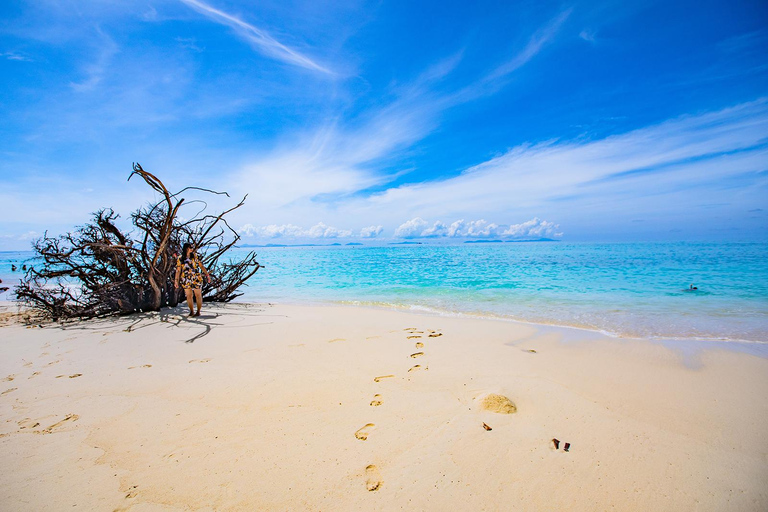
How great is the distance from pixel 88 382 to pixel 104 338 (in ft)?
7.98

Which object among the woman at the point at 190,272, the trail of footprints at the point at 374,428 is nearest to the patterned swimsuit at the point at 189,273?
the woman at the point at 190,272

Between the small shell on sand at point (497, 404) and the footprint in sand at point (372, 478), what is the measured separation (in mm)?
1296

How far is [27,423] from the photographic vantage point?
2.60 metres

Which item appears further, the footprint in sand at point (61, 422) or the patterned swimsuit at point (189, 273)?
the patterned swimsuit at point (189, 273)

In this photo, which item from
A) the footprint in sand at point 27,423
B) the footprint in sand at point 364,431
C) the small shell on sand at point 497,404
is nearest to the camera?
the footprint in sand at point 364,431

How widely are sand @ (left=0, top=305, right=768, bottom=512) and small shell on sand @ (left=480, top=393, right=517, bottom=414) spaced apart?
0.02 m

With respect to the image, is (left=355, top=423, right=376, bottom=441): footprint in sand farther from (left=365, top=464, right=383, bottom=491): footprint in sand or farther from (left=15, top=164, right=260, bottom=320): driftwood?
(left=15, top=164, right=260, bottom=320): driftwood

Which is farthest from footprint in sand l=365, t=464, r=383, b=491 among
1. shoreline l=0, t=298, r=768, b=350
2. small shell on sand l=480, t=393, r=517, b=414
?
shoreline l=0, t=298, r=768, b=350

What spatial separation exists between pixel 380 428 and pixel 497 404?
1.21 meters

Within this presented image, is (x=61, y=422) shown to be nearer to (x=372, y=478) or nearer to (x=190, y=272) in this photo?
(x=372, y=478)

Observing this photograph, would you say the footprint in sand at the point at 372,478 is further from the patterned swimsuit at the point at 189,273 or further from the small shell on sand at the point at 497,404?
the patterned swimsuit at the point at 189,273

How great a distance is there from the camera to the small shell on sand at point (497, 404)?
280 centimetres

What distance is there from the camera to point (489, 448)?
2271 millimetres

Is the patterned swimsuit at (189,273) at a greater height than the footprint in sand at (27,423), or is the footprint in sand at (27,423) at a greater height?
the patterned swimsuit at (189,273)
